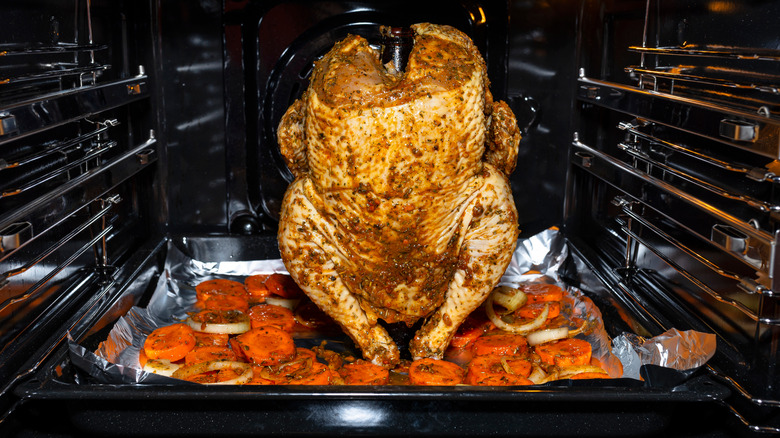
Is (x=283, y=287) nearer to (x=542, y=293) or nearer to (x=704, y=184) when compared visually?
(x=542, y=293)

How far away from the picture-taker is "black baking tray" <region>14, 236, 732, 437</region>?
6.40 ft

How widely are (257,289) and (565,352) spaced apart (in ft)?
4.22

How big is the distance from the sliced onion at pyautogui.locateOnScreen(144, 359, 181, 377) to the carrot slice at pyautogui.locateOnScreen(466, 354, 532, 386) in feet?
3.23

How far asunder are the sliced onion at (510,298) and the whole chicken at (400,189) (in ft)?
1.52

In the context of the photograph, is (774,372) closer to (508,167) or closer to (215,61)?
(508,167)

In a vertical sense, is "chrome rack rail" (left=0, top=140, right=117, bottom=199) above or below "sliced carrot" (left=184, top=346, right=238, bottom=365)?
above

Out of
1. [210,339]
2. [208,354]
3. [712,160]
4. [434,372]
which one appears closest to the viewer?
[712,160]

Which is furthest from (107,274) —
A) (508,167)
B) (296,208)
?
(508,167)

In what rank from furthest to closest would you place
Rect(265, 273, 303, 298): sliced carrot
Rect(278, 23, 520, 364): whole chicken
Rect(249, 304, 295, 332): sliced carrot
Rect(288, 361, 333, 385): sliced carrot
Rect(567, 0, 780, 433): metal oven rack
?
Rect(265, 273, 303, 298): sliced carrot < Rect(249, 304, 295, 332): sliced carrot < Rect(288, 361, 333, 385): sliced carrot < Rect(278, 23, 520, 364): whole chicken < Rect(567, 0, 780, 433): metal oven rack

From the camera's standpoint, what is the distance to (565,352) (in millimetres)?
2553

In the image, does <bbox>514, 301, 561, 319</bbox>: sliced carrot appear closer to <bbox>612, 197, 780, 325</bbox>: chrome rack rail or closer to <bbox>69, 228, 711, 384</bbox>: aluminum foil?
<bbox>69, 228, 711, 384</bbox>: aluminum foil

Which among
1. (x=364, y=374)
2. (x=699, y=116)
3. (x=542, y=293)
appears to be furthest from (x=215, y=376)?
(x=699, y=116)

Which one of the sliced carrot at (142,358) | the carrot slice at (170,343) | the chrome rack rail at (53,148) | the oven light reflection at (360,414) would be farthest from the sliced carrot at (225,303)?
the oven light reflection at (360,414)

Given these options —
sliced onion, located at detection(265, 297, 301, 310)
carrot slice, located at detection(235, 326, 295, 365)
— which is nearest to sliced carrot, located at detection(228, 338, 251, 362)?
carrot slice, located at detection(235, 326, 295, 365)
